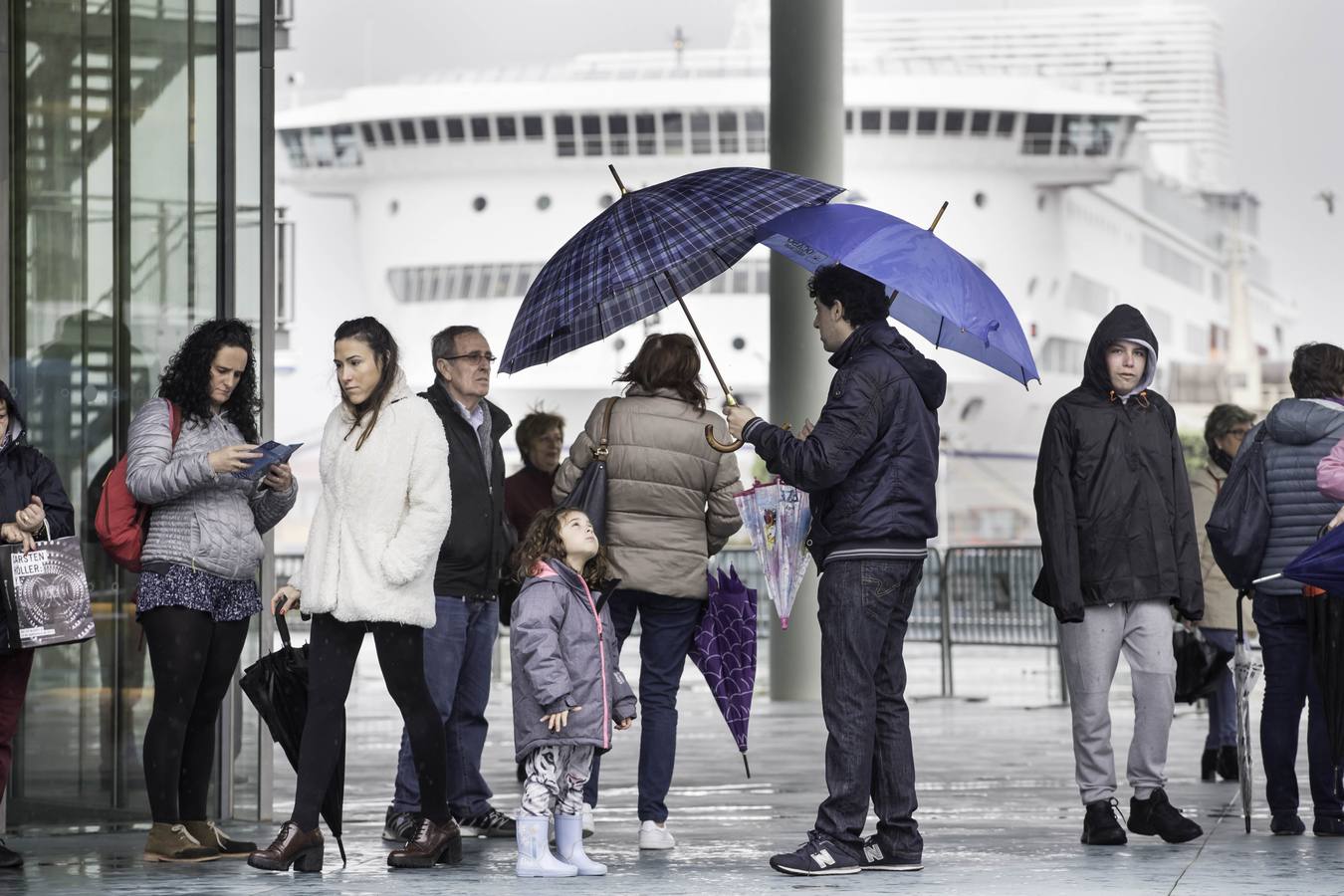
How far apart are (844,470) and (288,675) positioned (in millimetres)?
1483

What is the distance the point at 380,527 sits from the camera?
185 inches

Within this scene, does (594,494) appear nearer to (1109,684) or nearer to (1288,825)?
(1109,684)

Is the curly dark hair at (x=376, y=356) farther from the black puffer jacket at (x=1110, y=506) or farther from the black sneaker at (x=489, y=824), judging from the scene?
the black puffer jacket at (x=1110, y=506)

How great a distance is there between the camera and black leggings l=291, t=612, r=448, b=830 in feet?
15.5

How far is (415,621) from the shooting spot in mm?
4719

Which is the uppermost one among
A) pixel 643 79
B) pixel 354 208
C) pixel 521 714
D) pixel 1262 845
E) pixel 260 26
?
pixel 643 79

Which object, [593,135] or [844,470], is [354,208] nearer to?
[593,135]

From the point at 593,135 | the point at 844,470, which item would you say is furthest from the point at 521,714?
the point at 593,135

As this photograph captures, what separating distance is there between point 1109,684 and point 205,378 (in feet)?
8.23

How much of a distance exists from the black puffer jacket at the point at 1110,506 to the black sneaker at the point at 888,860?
0.82 m

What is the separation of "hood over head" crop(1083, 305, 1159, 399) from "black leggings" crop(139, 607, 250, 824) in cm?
235

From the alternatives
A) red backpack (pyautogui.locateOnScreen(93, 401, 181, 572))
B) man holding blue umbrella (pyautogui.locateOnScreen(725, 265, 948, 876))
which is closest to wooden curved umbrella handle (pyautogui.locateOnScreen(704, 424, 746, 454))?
man holding blue umbrella (pyautogui.locateOnScreen(725, 265, 948, 876))

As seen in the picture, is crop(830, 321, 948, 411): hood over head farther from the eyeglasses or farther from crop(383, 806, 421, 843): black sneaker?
crop(383, 806, 421, 843): black sneaker

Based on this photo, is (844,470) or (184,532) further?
(184,532)
